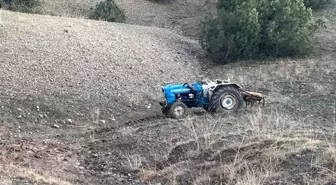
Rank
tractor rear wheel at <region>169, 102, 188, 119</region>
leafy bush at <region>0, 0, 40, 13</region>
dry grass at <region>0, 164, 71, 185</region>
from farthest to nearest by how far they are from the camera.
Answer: leafy bush at <region>0, 0, 40, 13</region> < tractor rear wheel at <region>169, 102, 188, 119</region> < dry grass at <region>0, 164, 71, 185</region>

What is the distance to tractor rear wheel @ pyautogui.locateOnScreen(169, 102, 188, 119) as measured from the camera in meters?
11.3

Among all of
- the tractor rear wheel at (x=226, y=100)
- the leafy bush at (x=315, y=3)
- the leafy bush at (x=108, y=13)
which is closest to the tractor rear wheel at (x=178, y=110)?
the tractor rear wheel at (x=226, y=100)

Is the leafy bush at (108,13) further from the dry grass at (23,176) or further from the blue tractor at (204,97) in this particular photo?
the dry grass at (23,176)

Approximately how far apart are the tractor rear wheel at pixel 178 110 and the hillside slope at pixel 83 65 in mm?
1452

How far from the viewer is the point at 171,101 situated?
11430mm

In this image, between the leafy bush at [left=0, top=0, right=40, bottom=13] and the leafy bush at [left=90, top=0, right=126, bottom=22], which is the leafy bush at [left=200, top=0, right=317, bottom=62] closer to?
the leafy bush at [left=90, top=0, right=126, bottom=22]

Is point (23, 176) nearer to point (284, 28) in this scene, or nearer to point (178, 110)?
point (178, 110)

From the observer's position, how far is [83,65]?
548 inches

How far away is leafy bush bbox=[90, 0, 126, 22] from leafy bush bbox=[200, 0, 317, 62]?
5.41 m

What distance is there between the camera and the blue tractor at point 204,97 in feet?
37.6

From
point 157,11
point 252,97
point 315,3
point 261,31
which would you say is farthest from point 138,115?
point 157,11

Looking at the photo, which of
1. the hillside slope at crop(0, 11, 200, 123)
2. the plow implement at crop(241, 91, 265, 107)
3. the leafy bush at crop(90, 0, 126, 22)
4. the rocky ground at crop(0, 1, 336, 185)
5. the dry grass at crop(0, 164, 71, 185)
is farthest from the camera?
the leafy bush at crop(90, 0, 126, 22)

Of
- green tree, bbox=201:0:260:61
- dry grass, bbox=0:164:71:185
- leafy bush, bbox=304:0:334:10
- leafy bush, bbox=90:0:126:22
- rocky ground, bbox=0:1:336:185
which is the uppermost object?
leafy bush, bbox=304:0:334:10

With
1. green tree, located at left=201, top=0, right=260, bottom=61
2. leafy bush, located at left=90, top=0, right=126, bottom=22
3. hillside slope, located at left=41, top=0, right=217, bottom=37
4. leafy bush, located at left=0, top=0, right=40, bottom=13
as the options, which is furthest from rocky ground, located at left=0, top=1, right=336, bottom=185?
hillside slope, located at left=41, top=0, right=217, bottom=37
